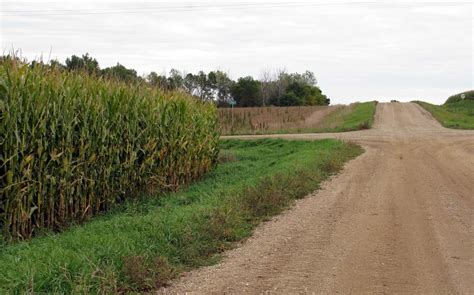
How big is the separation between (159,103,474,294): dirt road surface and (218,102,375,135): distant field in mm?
25951

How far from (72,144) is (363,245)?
559cm

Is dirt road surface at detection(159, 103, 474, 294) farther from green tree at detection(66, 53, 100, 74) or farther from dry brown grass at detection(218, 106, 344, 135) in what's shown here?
dry brown grass at detection(218, 106, 344, 135)

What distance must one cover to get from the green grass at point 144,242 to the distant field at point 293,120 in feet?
90.5

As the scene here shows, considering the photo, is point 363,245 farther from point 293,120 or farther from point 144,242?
point 293,120

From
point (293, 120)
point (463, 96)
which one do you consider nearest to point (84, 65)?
point (293, 120)

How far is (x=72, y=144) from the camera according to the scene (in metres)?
10.3

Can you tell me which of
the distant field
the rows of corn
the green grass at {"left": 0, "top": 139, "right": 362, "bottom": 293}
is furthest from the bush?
the rows of corn

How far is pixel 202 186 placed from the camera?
15750 millimetres

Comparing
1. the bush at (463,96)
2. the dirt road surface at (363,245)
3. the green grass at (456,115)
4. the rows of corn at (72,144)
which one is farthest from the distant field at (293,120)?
the rows of corn at (72,144)

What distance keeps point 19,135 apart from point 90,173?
7.20ft

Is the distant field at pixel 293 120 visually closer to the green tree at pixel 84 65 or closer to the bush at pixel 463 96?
the bush at pixel 463 96

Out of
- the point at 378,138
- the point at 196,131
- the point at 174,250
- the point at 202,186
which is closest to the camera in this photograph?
the point at 174,250

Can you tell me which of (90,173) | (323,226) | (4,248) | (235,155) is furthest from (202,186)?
(235,155)

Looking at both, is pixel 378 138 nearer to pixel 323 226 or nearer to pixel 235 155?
pixel 235 155
